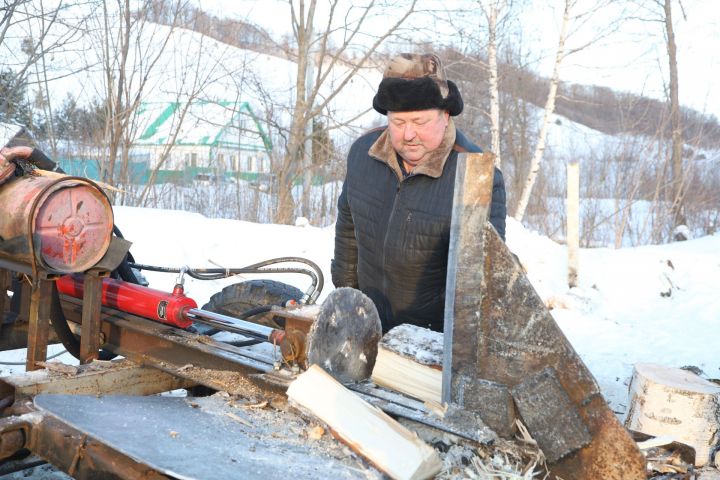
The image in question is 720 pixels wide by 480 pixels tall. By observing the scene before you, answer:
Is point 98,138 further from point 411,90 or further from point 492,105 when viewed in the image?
point 411,90

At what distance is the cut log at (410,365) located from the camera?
214cm

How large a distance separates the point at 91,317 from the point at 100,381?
459 mm

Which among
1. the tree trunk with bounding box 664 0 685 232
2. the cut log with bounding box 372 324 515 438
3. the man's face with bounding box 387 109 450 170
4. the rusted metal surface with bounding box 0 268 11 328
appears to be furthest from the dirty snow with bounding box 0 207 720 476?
the tree trunk with bounding box 664 0 685 232

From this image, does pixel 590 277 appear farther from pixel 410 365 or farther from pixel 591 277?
pixel 410 365

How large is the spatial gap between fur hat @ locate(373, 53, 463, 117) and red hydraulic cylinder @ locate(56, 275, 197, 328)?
49.1 inches

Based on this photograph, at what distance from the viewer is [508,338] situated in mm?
1830

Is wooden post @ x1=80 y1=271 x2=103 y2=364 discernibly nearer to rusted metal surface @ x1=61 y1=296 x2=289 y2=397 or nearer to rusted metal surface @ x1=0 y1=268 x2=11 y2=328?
rusted metal surface @ x1=61 y1=296 x2=289 y2=397

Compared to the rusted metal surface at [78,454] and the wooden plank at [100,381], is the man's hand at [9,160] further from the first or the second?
the rusted metal surface at [78,454]

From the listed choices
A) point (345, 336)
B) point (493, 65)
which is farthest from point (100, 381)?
point (493, 65)

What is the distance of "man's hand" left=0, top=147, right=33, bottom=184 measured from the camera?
108 inches

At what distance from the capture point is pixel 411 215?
3230 millimetres

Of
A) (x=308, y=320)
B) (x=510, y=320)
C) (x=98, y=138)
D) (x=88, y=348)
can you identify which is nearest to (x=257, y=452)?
(x=308, y=320)

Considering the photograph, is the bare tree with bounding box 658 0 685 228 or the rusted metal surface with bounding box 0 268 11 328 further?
the bare tree with bounding box 658 0 685 228

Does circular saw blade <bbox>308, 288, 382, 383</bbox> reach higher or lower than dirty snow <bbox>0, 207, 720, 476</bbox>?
higher
